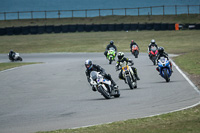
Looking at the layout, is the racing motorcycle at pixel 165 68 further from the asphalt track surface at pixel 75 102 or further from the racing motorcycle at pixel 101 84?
the racing motorcycle at pixel 101 84

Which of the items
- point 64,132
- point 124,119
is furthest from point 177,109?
point 64,132

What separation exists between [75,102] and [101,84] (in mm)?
940

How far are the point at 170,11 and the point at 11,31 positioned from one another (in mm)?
23452

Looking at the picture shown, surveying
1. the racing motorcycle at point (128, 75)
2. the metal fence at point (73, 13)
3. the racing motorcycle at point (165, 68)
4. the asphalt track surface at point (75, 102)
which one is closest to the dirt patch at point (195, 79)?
the asphalt track surface at point (75, 102)

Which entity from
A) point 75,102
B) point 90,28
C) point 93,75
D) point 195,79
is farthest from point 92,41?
point 93,75

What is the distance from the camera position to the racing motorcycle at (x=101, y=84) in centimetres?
1380

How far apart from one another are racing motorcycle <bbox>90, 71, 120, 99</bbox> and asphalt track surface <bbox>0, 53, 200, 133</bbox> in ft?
1.01

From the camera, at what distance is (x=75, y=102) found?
14.0 m

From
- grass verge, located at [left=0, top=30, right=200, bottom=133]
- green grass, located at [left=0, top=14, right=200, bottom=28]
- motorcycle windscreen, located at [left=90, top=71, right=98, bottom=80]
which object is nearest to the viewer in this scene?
motorcycle windscreen, located at [left=90, top=71, right=98, bottom=80]

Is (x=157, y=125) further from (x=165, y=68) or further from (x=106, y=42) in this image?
(x=106, y=42)

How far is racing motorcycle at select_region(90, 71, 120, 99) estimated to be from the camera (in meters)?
13.8

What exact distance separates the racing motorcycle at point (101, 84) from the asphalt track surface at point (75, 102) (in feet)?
1.01

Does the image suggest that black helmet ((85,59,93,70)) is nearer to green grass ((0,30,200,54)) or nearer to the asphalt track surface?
the asphalt track surface

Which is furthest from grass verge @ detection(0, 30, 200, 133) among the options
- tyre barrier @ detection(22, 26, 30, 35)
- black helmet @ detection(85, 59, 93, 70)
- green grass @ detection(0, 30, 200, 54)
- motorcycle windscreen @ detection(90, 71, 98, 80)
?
motorcycle windscreen @ detection(90, 71, 98, 80)
